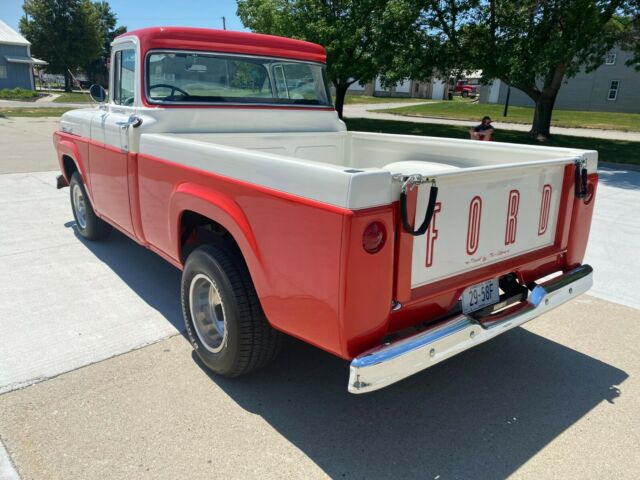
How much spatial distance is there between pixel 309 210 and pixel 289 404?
1296mm

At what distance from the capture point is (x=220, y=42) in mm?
4297

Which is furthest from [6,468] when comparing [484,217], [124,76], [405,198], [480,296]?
[124,76]

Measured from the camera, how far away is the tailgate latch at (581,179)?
3180 mm

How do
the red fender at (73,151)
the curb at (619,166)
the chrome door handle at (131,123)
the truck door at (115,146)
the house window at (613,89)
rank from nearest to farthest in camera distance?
the chrome door handle at (131,123) → the truck door at (115,146) → the red fender at (73,151) → the curb at (619,166) → the house window at (613,89)

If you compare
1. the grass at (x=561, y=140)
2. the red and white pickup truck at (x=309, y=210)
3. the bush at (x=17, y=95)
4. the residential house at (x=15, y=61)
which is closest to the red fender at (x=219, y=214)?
the red and white pickup truck at (x=309, y=210)

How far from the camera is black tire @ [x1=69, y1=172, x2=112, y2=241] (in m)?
5.36

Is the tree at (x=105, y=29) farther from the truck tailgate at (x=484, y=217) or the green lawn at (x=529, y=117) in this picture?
the truck tailgate at (x=484, y=217)

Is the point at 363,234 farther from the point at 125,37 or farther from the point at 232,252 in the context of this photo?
the point at 125,37

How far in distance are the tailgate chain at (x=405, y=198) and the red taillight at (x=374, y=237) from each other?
4.6 inches

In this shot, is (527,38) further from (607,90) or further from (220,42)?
(607,90)

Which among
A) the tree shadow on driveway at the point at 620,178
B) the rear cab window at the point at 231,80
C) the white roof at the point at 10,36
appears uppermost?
the white roof at the point at 10,36

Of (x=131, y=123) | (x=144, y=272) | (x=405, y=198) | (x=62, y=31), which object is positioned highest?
(x=62, y=31)

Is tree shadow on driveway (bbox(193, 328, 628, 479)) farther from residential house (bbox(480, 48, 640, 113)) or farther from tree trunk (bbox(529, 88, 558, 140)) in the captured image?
residential house (bbox(480, 48, 640, 113))

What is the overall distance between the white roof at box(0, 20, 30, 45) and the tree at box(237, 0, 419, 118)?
109ft
